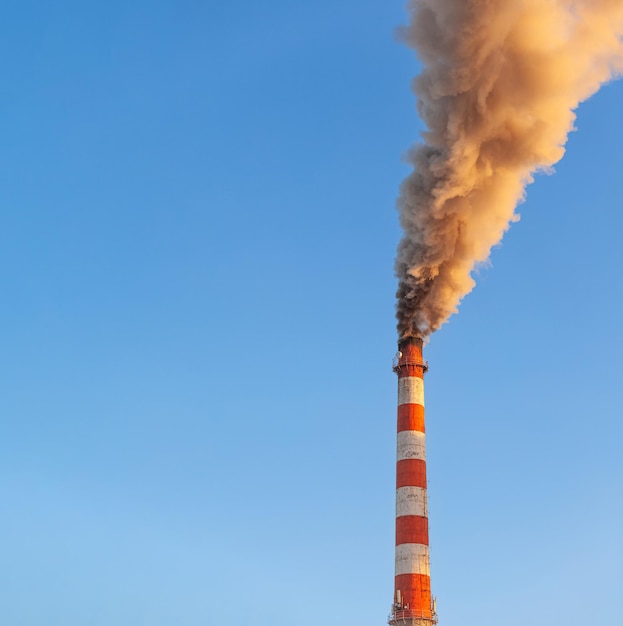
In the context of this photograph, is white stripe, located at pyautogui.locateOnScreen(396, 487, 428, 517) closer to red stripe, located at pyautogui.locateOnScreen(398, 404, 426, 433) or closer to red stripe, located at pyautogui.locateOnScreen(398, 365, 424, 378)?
red stripe, located at pyautogui.locateOnScreen(398, 404, 426, 433)

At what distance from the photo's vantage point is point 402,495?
31859 mm

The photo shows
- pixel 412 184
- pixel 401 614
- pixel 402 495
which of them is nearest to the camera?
pixel 401 614

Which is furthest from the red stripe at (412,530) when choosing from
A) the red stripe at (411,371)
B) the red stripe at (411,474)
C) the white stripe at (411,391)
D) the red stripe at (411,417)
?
the red stripe at (411,371)

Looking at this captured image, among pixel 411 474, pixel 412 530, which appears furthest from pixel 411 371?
pixel 412 530

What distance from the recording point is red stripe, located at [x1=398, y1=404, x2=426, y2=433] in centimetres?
3297

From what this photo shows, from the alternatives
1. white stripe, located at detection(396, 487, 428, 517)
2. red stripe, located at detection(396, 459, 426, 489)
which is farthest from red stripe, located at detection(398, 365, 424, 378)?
white stripe, located at detection(396, 487, 428, 517)

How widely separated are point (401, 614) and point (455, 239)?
1582 centimetres

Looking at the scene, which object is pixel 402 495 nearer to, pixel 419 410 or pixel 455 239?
pixel 419 410

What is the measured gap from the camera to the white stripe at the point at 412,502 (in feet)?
103

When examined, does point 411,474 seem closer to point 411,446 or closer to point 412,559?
point 411,446

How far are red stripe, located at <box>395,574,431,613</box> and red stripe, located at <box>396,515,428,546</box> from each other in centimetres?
137

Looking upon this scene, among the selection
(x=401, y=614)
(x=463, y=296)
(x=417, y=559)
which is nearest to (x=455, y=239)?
(x=463, y=296)

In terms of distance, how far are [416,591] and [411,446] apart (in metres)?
5.74

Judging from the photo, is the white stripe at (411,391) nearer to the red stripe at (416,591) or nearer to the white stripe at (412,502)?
→ the white stripe at (412,502)
